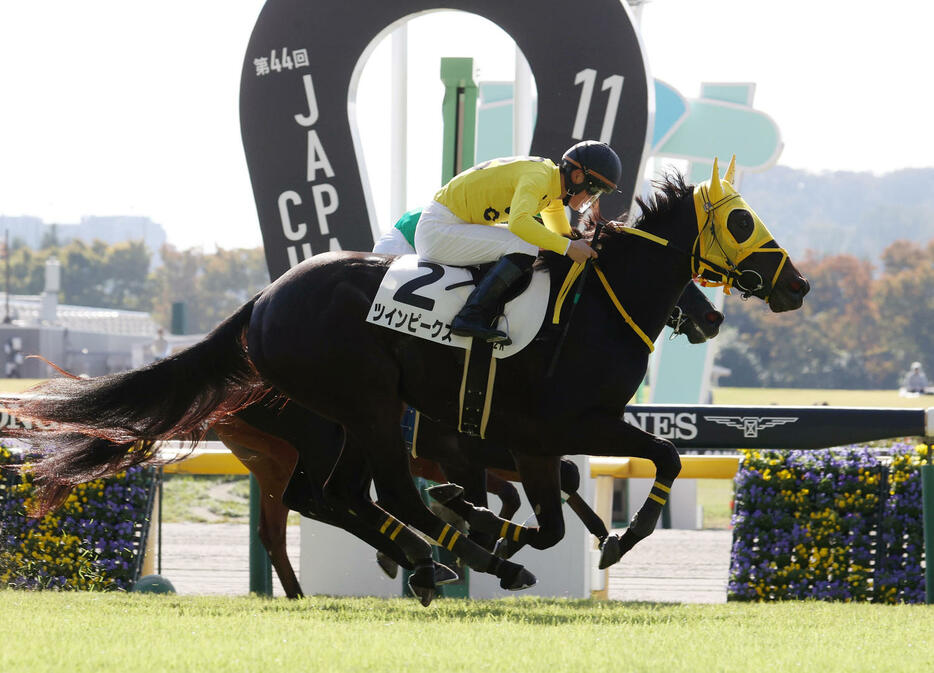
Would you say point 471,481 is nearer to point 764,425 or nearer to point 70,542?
point 764,425

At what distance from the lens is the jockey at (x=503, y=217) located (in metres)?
4.83

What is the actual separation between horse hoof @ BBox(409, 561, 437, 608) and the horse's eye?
1813 millimetres

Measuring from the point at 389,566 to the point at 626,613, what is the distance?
119 cm

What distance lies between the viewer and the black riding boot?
15.8 feet

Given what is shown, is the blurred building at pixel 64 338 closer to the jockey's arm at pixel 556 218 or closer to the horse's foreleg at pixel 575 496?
the horse's foreleg at pixel 575 496

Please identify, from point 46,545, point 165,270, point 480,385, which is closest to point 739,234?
point 480,385

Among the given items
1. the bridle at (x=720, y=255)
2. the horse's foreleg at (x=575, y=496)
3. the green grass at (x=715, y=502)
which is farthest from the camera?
the green grass at (x=715, y=502)

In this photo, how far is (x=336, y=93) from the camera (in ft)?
25.7

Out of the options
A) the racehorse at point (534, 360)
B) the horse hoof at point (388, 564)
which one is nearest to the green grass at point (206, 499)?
the horse hoof at point (388, 564)

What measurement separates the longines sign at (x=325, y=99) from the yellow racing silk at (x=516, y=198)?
2.30 meters

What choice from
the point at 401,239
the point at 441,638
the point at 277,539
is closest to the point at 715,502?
the point at 277,539

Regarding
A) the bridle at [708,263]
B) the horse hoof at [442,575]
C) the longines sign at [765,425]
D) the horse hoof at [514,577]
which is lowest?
the horse hoof at [442,575]

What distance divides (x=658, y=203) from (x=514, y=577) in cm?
166

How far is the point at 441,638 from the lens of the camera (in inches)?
172
